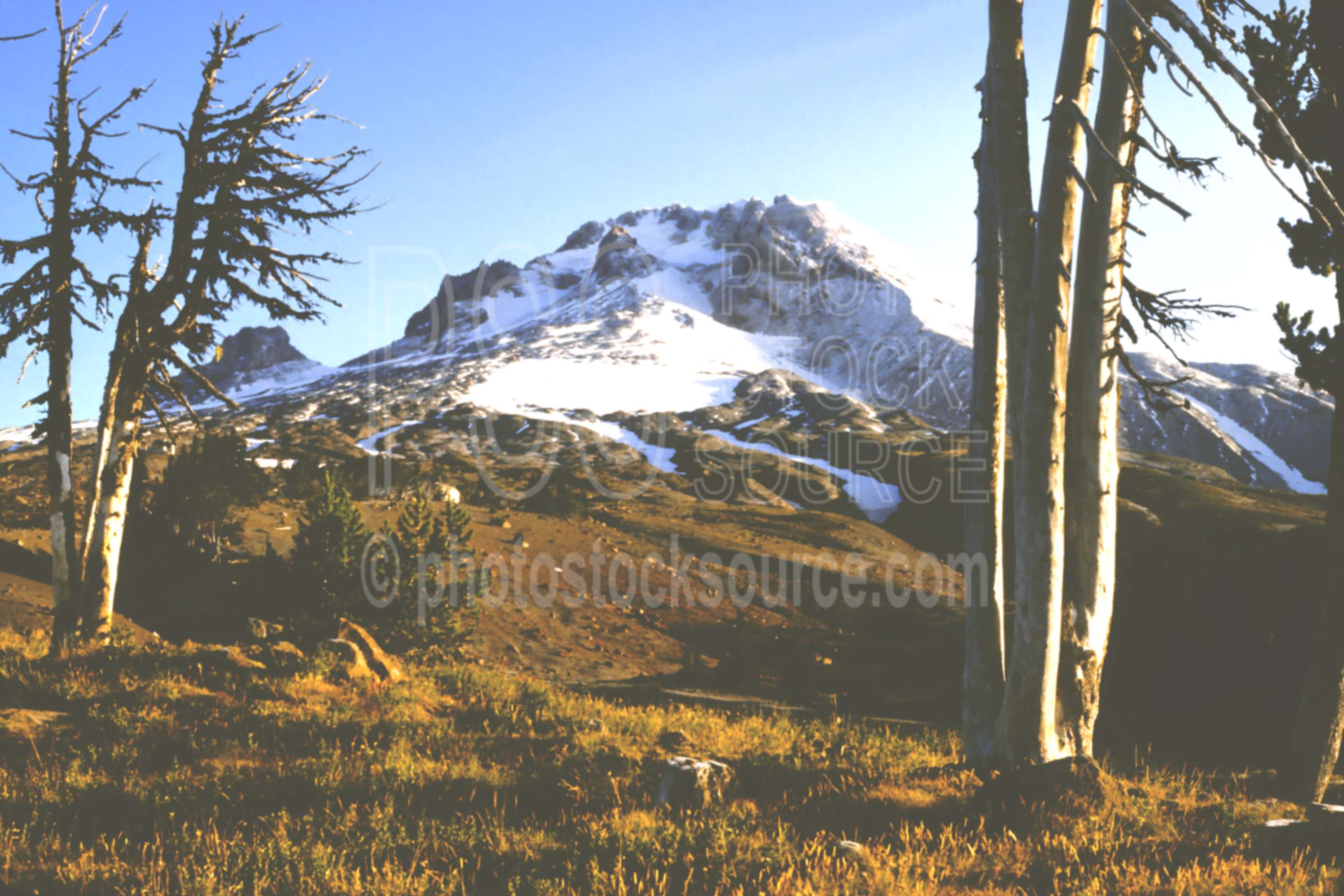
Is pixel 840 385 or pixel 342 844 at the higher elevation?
pixel 840 385

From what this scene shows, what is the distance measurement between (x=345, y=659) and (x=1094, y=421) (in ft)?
28.2

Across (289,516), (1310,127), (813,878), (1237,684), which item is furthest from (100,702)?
(289,516)

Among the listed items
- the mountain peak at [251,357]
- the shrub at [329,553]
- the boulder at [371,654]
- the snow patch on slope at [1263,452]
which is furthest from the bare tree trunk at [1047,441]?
the mountain peak at [251,357]

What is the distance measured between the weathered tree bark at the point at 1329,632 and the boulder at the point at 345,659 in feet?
30.6

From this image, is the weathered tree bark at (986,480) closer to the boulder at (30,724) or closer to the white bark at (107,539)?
the boulder at (30,724)

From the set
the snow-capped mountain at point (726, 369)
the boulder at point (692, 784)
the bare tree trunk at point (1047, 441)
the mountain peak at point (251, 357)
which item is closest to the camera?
the boulder at point (692, 784)

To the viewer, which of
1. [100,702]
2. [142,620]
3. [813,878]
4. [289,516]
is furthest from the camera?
[289,516]

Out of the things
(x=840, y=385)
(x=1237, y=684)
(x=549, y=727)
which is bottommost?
(x=1237, y=684)

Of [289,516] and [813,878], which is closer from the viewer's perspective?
[813,878]

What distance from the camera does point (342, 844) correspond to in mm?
5207

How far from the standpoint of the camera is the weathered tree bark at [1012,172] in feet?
22.8

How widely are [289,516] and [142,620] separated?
34.0 feet

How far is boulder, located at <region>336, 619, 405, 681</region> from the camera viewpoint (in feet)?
34.9

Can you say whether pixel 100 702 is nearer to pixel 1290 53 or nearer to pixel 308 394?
pixel 1290 53
